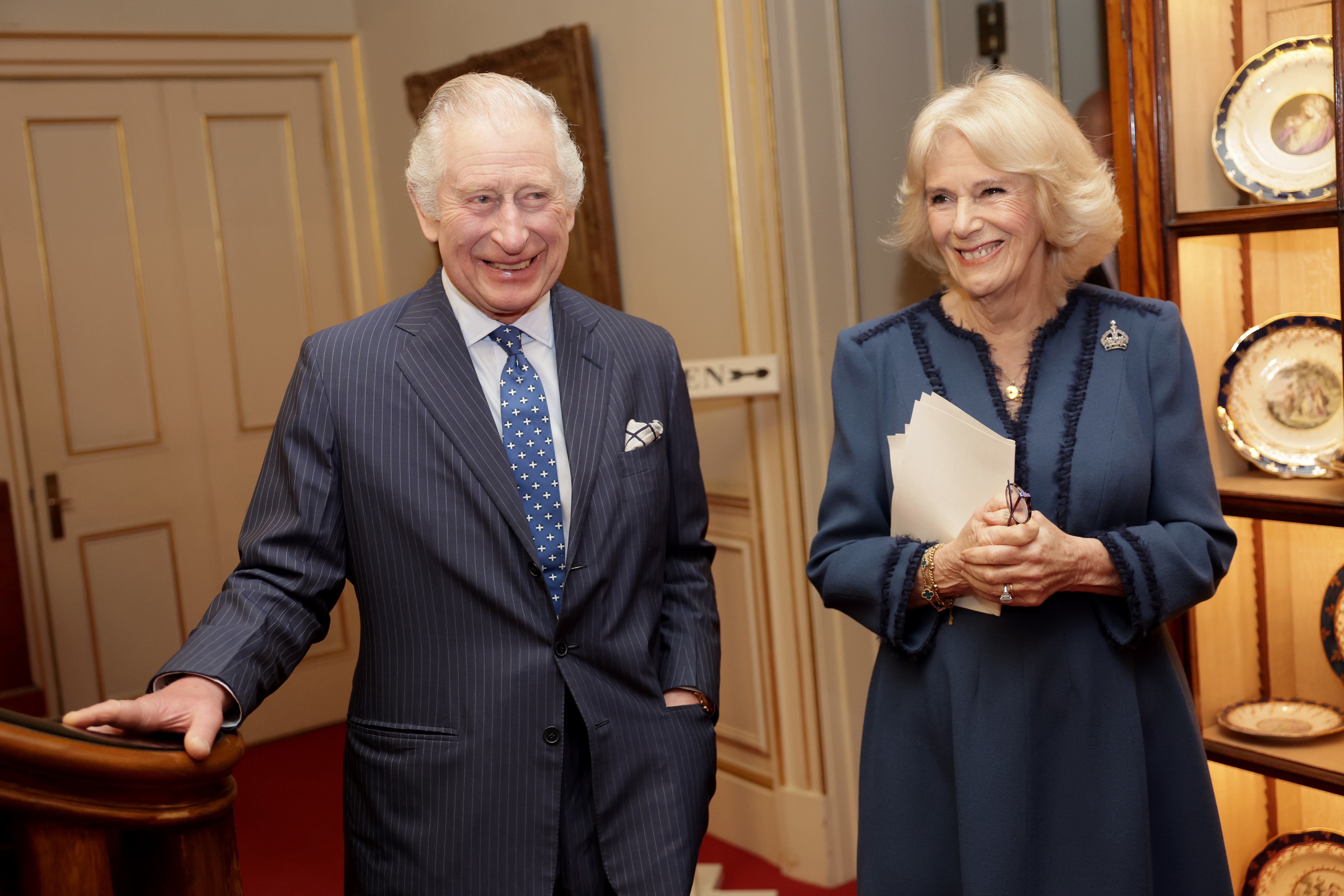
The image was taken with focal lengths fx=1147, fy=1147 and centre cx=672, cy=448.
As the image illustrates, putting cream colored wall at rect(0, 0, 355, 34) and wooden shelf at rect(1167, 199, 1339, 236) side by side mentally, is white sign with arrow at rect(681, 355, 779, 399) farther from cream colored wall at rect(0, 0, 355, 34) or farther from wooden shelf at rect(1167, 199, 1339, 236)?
cream colored wall at rect(0, 0, 355, 34)

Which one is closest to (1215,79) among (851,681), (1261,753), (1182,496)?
(1182,496)

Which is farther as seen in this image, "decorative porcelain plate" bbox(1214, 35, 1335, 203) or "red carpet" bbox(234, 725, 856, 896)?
"red carpet" bbox(234, 725, 856, 896)

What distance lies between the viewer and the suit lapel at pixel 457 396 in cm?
145

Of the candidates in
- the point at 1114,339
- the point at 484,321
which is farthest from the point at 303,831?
the point at 1114,339

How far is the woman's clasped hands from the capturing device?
1496mm

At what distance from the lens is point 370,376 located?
1.49m

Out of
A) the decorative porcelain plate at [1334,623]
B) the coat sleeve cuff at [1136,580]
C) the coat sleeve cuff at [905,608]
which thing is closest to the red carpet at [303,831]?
the decorative porcelain plate at [1334,623]

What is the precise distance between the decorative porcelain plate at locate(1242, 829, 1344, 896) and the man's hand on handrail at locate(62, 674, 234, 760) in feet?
6.67

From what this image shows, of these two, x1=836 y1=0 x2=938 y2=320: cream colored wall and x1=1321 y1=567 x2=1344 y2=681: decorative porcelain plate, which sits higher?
x1=836 y1=0 x2=938 y2=320: cream colored wall

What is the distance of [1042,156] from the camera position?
64.7 inches

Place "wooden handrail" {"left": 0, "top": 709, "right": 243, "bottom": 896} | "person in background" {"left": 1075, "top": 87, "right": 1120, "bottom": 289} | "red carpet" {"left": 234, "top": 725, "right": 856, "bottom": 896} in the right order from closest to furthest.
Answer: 1. "wooden handrail" {"left": 0, "top": 709, "right": 243, "bottom": 896}
2. "person in background" {"left": 1075, "top": 87, "right": 1120, "bottom": 289}
3. "red carpet" {"left": 234, "top": 725, "right": 856, "bottom": 896}

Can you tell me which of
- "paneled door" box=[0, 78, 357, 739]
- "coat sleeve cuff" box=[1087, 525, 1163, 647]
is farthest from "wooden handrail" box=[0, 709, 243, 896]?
"paneled door" box=[0, 78, 357, 739]

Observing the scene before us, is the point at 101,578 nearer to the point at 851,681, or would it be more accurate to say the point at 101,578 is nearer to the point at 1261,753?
the point at 851,681

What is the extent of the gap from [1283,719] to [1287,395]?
64 cm
